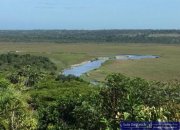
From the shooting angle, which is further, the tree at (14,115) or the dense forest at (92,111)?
the tree at (14,115)

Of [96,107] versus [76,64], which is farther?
[76,64]

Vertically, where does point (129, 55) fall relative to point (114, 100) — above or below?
below

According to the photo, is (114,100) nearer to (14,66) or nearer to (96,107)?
(96,107)

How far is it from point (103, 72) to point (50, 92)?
2547 centimetres

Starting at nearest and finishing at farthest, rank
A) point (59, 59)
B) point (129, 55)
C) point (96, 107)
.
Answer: point (96, 107) < point (59, 59) < point (129, 55)

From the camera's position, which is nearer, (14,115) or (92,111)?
(92,111)

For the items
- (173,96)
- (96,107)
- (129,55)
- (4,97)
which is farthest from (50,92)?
(129,55)

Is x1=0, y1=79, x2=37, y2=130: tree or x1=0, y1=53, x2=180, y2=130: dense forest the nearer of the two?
x1=0, y1=53, x2=180, y2=130: dense forest

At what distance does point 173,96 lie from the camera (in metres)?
45.6

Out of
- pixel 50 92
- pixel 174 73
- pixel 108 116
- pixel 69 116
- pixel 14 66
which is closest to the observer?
pixel 108 116

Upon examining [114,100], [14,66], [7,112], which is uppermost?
[114,100]

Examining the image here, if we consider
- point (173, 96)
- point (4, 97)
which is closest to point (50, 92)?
point (173, 96)

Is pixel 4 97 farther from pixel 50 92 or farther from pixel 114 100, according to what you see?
pixel 50 92

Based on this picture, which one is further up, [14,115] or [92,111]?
[92,111]
